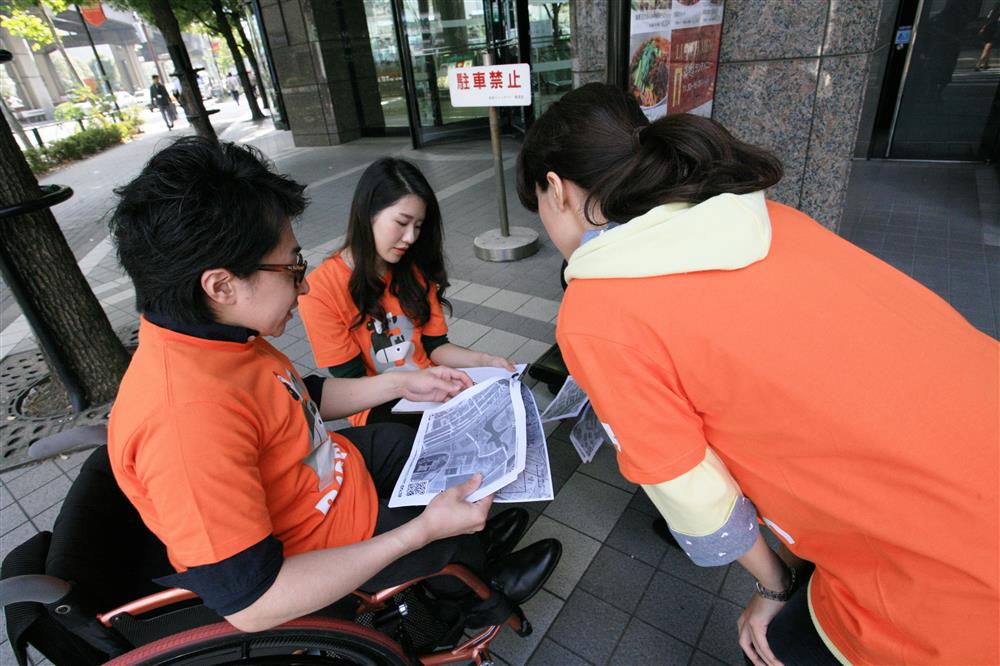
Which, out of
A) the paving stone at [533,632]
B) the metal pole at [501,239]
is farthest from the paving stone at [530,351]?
the paving stone at [533,632]

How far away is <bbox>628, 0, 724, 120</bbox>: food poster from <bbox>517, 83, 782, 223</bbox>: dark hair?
170 cm

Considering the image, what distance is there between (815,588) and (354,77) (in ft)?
37.7

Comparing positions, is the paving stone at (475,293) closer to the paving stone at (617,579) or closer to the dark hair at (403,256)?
the dark hair at (403,256)

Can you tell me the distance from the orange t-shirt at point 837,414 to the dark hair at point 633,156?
0.51 feet

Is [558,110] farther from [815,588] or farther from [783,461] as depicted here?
[815,588]

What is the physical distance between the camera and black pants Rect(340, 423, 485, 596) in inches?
50.4

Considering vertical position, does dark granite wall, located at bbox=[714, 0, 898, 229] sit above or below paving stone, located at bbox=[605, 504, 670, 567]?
above

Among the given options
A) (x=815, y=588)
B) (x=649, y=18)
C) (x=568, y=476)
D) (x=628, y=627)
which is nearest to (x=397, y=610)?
(x=628, y=627)

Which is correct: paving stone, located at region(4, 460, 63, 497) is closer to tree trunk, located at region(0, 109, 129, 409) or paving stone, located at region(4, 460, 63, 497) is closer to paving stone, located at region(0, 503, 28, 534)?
paving stone, located at region(0, 503, 28, 534)

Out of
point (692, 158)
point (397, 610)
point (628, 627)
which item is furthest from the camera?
point (628, 627)

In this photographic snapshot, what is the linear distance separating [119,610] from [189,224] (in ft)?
2.30

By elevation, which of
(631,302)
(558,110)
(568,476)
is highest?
(558,110)

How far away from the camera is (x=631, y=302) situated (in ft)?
2.91

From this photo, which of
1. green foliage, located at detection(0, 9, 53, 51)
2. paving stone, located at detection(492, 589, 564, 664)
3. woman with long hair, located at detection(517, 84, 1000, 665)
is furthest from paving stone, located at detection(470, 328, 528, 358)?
green foliage, located at detection(0, 9, 53, 51)
